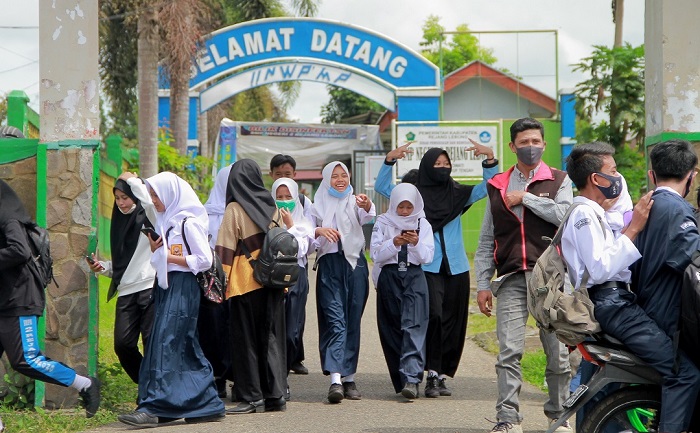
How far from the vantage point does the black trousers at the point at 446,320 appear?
28.5 feet

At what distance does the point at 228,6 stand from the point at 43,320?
830 inches

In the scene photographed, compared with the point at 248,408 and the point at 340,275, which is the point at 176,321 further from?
the point at 340,275

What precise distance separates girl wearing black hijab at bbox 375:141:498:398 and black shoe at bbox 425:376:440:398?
99 millimetres

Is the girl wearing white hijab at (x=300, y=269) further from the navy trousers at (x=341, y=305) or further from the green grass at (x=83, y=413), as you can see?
the green grass at (x=83, y=413)

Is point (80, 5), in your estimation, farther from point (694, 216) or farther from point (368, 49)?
point (368, 49)

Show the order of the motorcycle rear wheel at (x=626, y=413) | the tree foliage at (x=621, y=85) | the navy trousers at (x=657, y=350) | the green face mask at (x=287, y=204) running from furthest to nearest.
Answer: the tree foliage at (x=621, y=85) < the green face mask at (x=287, y=204) < the motorcycle rear wheel at (x=626, y=413) < the navy trousers at (x=657, y=350)

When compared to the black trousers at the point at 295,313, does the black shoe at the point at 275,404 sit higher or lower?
lower

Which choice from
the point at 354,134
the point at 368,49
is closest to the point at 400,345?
the point at 368,49

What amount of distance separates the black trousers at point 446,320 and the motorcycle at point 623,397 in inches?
128

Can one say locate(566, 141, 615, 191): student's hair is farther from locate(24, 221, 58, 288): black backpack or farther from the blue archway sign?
the blue archway sign

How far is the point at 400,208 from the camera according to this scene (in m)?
8.52

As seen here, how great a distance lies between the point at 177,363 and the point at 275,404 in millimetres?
887

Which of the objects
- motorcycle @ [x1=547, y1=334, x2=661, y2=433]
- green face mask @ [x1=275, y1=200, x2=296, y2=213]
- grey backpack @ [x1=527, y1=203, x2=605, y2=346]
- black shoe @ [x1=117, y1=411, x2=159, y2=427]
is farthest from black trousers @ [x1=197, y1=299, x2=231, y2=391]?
motorcycle @ [x1=547, y1=334, x2=661, y2=433]

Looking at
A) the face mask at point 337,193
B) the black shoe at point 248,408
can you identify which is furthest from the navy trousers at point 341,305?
the black shoe at point 248,408
